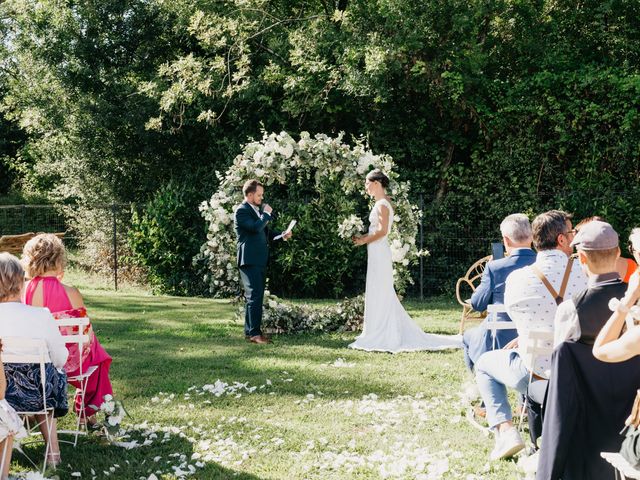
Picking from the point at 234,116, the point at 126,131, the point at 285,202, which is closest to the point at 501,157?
the point at 285,202

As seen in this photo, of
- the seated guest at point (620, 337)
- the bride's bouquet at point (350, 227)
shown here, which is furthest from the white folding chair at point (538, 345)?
the bride's bouquet at point (350, 227)

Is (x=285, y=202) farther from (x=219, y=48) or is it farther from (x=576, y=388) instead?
(x=576, y=388)

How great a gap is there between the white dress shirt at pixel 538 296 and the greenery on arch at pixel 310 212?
17.0ft

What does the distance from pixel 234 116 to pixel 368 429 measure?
11679 mm

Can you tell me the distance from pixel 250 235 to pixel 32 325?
4647 mm

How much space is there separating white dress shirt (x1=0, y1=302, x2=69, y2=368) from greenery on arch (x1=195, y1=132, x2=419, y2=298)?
5.51 m

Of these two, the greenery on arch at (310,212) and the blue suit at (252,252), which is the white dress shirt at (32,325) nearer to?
the blue suit at (252,252)

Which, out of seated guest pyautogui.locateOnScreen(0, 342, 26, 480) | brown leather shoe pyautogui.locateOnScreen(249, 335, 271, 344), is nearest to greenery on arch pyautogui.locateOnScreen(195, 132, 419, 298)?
brown leather shoe pyautogui.locateOnScreen(249, 335, 271, 344)

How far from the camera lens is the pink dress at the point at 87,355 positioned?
16.5 ft

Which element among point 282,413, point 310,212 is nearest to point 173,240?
point 310,212

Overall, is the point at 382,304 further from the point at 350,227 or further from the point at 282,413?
the point at 282,413

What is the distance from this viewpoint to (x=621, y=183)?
13719mm

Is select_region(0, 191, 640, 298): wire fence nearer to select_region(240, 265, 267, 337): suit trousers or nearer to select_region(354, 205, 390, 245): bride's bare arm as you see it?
select_region(354, 205, 390, 245): bride's bare arm

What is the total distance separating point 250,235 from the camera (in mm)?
8992
